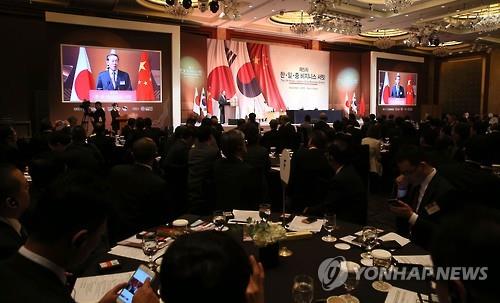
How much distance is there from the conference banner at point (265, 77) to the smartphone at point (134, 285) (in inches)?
459

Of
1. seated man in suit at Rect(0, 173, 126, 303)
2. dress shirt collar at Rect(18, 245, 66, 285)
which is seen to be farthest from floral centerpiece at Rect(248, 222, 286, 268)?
dress shirt collar at Rect(18, 245, 66, 285)

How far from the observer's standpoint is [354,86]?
55.0 ft

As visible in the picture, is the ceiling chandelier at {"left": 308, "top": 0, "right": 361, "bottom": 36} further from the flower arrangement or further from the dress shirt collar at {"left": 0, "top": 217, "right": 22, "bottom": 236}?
the dress shirt collar at {"left": 0, "top": 217, "right": 22, "bottom": 236}

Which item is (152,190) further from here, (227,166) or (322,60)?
(322,60)

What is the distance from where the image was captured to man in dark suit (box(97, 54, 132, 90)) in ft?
35.6

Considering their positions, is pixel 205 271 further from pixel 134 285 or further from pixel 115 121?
pixel 115 121

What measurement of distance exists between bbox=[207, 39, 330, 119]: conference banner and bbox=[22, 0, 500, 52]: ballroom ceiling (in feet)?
2.56

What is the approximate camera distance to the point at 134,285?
5.27 ft

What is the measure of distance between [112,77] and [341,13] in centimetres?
711

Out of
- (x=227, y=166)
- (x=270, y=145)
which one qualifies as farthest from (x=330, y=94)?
(x=227, y=166)

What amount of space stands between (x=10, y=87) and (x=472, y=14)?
14.2 metres

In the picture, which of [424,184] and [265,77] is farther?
[265,77]

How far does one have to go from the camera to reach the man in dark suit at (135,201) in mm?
3066

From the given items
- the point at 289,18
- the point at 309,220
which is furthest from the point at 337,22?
the point at 309,220
